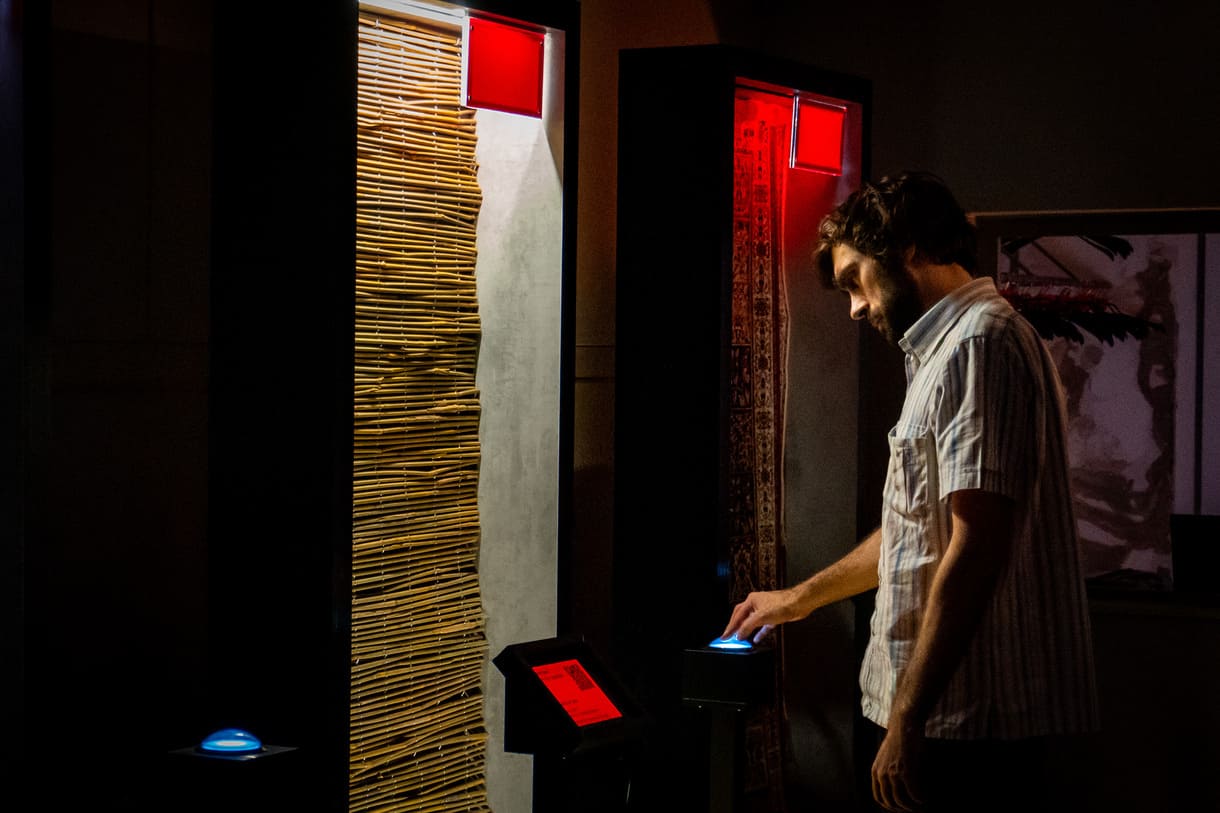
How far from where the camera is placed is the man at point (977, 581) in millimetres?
1960

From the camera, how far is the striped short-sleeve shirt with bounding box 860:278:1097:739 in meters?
2.01

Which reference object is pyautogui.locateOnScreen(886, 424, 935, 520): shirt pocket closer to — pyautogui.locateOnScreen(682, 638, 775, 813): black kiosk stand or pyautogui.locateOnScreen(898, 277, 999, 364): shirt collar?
pyautogui.locateOnScreen(898, 277, 999, 364): shirt collar

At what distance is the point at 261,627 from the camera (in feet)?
8.19

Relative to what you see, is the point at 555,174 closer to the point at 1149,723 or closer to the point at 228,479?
the point at 228,479

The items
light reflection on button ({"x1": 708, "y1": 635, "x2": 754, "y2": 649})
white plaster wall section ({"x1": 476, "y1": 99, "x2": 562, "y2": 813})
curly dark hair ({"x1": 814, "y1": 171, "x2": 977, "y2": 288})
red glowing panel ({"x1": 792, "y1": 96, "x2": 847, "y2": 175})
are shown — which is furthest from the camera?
red glowing panel ({"x1": 792, "y1": 96, "x2": 847, "y2": 175})

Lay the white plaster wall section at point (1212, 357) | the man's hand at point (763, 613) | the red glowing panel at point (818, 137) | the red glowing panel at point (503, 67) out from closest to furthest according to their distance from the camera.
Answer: the man's hand at point (763, 613) → the red glowing panel at point (503, 67) → the red glowing panel at point (818, 137) → the white plaster wall section at point (1212, 357)

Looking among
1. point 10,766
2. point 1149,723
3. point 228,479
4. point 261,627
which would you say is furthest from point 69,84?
point 1149,723

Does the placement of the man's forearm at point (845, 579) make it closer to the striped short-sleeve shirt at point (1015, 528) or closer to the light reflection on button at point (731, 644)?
the light reflection on button at point (731, 644)

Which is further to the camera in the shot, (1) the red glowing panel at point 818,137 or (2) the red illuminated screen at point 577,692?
(1) the red glowing panel at point 818,137

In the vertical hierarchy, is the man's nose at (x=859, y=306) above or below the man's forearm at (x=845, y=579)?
above

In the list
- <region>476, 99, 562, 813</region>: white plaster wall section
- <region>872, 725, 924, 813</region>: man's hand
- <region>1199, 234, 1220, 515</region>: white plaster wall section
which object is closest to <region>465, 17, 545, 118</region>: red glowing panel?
<region>476, 99, 562, 813</region>: white plaster wall section

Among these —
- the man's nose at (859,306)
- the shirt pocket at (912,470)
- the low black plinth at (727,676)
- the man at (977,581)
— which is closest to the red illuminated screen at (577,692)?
the low black plinth at (727,676)

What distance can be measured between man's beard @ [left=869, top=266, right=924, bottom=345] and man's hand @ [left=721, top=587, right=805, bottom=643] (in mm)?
635

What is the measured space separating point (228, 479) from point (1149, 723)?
318cm
